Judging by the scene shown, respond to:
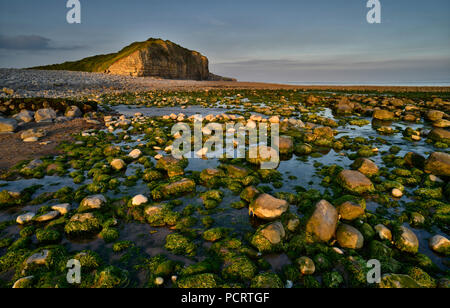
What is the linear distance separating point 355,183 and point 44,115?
16.4 m

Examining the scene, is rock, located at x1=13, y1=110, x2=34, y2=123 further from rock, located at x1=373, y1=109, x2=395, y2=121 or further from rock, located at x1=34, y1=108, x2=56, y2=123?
rock, located at x1=373, y1=109, x2=395, y2=121

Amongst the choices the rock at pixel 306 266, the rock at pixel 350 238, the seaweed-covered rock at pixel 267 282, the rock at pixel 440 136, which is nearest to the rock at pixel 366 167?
the rock at pixel 350 238

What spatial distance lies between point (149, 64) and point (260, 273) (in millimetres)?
78382

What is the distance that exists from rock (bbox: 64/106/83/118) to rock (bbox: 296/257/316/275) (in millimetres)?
16097

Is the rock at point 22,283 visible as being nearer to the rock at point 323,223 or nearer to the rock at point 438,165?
the rock at point 323,223

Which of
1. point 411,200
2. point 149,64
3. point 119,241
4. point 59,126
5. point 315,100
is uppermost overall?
point 149,64

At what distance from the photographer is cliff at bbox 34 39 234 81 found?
6775 centimetres

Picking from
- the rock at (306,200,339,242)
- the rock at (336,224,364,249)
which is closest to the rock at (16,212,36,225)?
the rock at (306,200,339,242)

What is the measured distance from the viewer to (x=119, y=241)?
4324mm

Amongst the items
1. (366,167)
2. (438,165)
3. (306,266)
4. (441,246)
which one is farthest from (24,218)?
(438,165)

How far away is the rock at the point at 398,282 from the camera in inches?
122

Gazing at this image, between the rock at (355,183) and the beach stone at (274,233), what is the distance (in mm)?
3032
